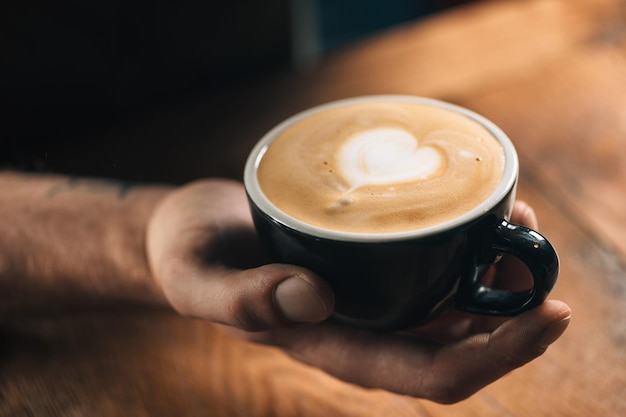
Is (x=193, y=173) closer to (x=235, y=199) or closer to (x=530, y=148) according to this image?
(x=235, y=199)

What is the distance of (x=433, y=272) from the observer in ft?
1.36

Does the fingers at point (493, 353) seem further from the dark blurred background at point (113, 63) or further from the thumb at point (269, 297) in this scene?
the dark blurred background at point (113, 63)

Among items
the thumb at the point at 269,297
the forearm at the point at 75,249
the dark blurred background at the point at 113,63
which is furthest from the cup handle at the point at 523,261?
the dark blurred background at the point at 113,63

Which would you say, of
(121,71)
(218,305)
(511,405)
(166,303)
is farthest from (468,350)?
(121,71)

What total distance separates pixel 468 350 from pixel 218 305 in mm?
190

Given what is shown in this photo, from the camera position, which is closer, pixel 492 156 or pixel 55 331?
pixel 492 156

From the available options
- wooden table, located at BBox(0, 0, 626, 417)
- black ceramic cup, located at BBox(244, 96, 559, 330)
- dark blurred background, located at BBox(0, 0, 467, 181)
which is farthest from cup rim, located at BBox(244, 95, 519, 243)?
dark blurred background, located at BBox(0, 0, 467, 181)

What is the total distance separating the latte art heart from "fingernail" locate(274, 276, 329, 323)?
85 millimetres

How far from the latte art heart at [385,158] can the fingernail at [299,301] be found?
9 cm

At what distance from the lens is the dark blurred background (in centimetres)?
86

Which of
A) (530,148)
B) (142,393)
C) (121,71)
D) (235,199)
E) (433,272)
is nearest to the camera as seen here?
(433,272)

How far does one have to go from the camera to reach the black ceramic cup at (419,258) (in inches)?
15.4

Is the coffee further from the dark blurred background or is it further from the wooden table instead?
the dark blurred background

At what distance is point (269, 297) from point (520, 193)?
1.29 feet
